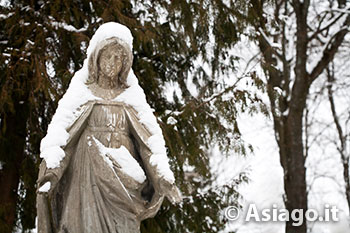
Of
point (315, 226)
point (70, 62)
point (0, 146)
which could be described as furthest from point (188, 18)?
point (315, 226)

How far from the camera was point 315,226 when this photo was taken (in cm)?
1827

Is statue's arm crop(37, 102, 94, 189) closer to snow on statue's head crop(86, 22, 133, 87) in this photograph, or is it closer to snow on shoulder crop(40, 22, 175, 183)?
snow on shoulder crop(40, 22, 175, 183)

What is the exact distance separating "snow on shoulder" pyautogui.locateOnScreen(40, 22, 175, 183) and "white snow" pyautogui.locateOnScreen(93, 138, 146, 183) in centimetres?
14

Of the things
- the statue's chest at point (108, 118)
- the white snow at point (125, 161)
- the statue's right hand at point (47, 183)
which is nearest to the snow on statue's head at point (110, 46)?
the statue's chest at point (108, 118)

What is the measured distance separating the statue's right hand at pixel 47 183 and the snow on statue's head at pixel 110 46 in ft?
3.10

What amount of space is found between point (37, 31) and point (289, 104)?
723 centimetres

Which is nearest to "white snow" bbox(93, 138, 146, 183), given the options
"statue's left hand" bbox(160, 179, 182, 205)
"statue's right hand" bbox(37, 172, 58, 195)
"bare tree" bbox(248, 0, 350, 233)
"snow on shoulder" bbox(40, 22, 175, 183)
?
"snow on shoulder" bbox(40, 22, 175, 183)

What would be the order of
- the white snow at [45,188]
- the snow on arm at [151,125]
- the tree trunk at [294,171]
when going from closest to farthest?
1. the white snow at [45,188]
2. the snow on arm at [151,125]
3. the tree trunk at [294,171]

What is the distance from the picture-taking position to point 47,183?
3.78 meters

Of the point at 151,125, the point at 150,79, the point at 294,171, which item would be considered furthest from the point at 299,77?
the point at 151,125

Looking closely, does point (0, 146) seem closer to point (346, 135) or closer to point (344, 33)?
point (344, 33)

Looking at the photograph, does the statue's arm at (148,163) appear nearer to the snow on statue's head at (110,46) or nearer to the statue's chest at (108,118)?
the statue's chest at (108,118)

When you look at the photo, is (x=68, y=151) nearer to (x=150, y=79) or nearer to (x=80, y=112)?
(x=80, y=112)

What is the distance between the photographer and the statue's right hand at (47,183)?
3732mm
